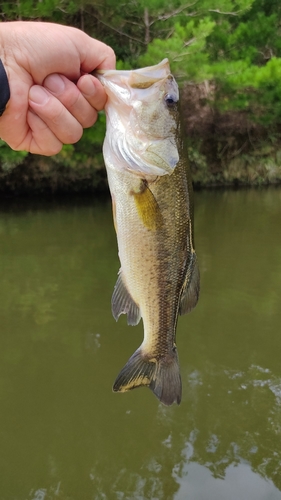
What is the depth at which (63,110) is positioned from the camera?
5.32 feet

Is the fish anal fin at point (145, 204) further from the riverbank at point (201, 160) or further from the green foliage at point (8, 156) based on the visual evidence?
the riverbank at point (201, 160)

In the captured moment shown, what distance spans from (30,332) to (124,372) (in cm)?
350

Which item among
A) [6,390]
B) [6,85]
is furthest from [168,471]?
[6,85]

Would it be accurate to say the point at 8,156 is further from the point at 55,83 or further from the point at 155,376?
the point at 155,376

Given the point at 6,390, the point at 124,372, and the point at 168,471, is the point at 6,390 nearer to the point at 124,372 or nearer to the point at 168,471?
the point at 168,471

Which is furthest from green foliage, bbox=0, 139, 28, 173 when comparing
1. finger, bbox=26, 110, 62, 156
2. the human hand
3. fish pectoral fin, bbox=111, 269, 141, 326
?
fish pectoral fin, bbox=111, 269, 141, 326

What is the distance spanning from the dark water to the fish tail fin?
1667 millimetres

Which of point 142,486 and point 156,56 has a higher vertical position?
point 156,56

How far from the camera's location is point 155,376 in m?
1.87

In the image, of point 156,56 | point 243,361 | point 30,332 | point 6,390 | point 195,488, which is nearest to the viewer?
point 195,488

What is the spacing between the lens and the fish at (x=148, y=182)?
1.62m

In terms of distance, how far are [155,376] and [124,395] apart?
2345mm

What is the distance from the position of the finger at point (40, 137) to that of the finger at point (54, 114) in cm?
2

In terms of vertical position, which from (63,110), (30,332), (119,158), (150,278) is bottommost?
(30,332)
